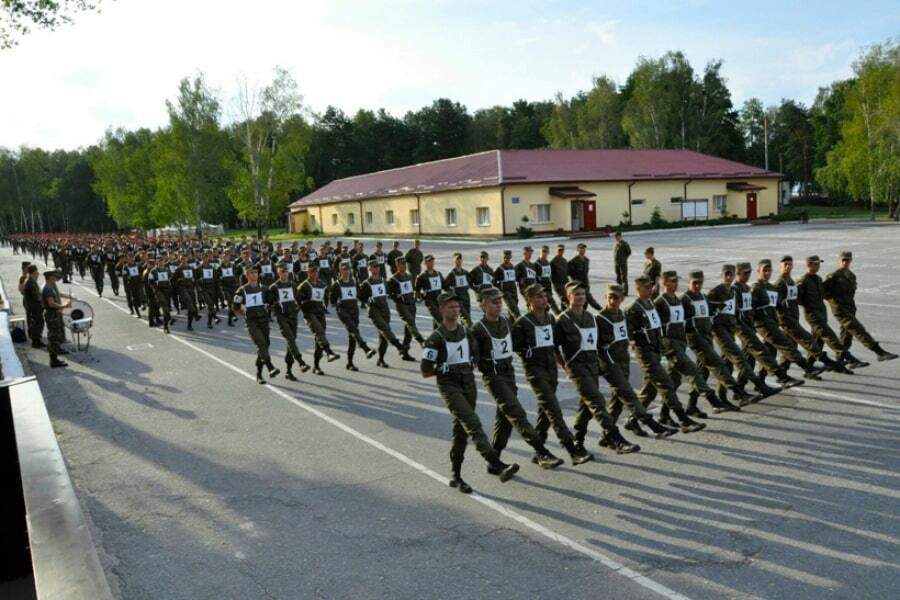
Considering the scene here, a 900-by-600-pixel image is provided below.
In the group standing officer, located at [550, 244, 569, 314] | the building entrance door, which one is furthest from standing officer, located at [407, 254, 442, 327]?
the building entrance door

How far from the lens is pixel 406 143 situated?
101438 millimetres

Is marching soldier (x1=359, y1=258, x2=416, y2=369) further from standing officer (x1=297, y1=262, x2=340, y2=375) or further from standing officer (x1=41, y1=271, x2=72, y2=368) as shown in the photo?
standing officer (x1=41, y1=271, x2=72, y2=368)

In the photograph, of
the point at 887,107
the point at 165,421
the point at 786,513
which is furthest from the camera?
the point at 887,107

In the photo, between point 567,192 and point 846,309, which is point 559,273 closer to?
point 846,309

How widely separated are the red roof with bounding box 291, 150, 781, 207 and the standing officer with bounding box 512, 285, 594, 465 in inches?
1614

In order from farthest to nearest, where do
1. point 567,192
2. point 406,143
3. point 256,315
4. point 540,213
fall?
point 406,143, point 540,213, point 567,192, point 256,315

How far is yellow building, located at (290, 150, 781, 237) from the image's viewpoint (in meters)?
50.2

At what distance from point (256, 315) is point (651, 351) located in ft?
23.7

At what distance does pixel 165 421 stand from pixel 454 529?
597 cm

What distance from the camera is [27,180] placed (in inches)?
4360

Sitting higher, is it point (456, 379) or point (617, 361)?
point (456, 379)

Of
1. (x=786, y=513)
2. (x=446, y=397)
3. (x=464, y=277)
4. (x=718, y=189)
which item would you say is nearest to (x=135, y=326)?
(x=464, y=277)

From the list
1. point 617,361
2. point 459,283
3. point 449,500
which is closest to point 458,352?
point 449,500

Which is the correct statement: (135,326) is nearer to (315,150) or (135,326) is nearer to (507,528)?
(507,528)
